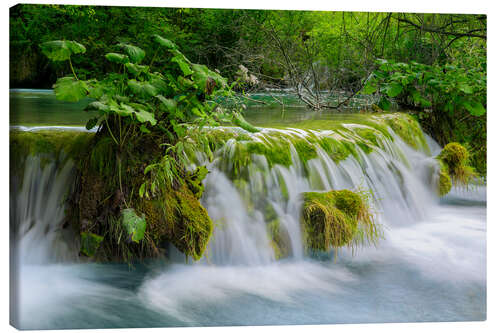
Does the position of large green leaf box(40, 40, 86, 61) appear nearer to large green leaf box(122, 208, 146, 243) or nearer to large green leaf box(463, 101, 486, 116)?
large green leaf box(122, 208, 146, 243)

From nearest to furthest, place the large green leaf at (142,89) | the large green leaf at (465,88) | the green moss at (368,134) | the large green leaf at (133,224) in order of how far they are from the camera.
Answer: the large green leaf at (142,89), the large green leaf at (133,224), the large green leaf at (465,88), the green moss at (368,134)

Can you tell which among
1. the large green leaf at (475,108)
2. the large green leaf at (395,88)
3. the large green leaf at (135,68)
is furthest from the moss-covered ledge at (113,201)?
the large green leaf at (475,108)

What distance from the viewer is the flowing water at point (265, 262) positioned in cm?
352

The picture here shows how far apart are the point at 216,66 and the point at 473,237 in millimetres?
2244

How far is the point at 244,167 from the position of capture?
3.87 meters

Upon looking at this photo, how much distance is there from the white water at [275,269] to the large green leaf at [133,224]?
0.29m

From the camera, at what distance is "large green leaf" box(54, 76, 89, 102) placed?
3182 millimetres

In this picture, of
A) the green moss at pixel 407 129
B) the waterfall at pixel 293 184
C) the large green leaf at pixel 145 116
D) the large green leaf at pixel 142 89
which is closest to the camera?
the large green leaf at pixel 145 116

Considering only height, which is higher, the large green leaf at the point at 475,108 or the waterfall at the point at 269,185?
the large green leaf at the point at 475,108

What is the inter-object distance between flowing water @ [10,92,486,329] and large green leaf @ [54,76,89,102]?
412 mm

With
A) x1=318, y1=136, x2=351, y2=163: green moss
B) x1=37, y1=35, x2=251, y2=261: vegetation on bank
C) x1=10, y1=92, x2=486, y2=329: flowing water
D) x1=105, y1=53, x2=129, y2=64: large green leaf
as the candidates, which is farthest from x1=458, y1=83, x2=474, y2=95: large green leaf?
x1=105, y1=53, x2=129, y2=64: large green leaf

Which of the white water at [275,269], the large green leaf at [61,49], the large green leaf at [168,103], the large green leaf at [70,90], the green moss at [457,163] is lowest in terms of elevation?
the white water at [275,269]

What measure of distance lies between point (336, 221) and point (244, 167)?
2.38ft

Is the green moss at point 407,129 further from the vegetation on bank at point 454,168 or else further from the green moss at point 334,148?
the green moss at point 334,148
